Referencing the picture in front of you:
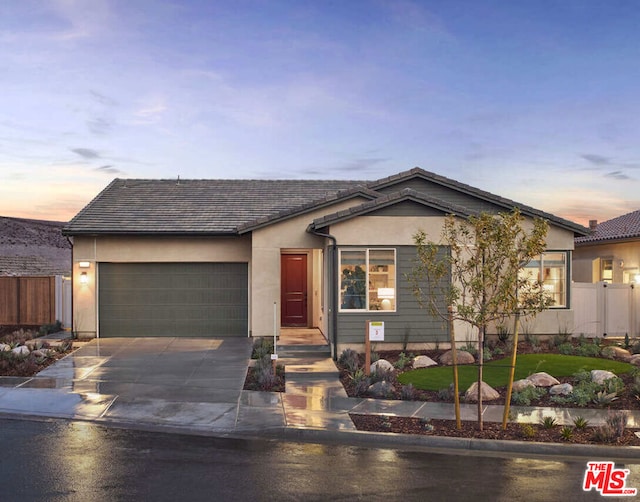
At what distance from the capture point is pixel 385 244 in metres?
15.5

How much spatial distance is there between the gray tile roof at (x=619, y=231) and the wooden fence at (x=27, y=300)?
18.4m

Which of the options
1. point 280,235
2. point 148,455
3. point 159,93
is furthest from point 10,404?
point 159,93

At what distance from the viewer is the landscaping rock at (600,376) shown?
11.9 metres

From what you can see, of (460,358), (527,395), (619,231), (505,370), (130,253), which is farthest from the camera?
(619,231)

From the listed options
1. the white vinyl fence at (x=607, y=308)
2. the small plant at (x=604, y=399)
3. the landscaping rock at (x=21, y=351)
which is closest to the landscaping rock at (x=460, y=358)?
the small plant at (x=604, y=399)

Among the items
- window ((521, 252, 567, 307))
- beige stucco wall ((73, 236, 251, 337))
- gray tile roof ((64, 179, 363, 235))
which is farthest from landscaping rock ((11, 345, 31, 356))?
window ((521, 252, 567, 307))

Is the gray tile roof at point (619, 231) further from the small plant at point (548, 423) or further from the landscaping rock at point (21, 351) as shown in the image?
the landscaping rock at point (21, 351)

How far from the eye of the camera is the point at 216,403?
35.5 ft

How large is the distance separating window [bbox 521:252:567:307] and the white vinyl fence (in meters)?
0.94

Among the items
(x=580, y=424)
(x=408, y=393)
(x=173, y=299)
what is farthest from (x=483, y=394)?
(x=173, y=299)

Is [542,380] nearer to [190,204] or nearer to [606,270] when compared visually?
[606,270]

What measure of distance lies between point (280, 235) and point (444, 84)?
7899 mm

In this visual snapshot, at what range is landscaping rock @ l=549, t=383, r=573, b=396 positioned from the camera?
11211 millimetres

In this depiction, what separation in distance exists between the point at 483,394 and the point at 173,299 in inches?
435
